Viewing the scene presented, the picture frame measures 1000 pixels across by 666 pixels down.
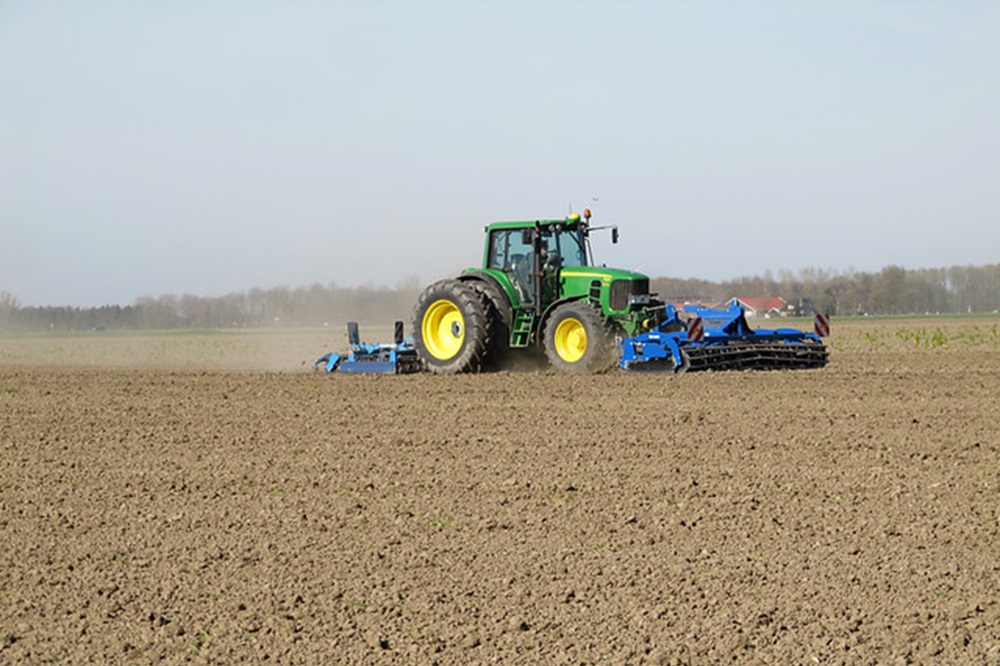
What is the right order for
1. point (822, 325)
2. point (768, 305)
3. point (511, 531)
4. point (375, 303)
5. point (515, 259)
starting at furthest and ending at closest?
point (768, 305) → point (375, 303) → point (822, 325) → point (515, 259) → point (511, 531)

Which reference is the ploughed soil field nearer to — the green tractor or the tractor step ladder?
the green tractor

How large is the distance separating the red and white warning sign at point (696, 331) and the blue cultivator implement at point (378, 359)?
4336 mm

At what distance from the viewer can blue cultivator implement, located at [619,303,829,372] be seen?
52.6ft

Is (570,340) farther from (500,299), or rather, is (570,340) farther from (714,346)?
(714,346)

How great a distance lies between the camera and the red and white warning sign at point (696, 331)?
16.3m

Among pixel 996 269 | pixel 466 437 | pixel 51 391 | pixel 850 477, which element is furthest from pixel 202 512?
pixel 996 269

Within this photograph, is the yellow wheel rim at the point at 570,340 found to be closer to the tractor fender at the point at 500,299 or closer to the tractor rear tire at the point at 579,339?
the tractor rear tire at the point at 579,339

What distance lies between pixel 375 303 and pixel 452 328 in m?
11.9

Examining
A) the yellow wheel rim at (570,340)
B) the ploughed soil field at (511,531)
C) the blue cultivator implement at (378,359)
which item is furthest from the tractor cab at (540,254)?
the ploughed soil field at (511,531)

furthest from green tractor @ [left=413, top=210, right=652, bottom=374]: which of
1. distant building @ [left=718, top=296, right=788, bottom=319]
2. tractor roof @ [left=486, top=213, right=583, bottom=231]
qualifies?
distant building @ [left=718, top=296, right=788, bottom=319]

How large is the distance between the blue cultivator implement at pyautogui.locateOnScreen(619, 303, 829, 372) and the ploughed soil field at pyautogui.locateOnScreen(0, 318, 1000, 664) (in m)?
2.23

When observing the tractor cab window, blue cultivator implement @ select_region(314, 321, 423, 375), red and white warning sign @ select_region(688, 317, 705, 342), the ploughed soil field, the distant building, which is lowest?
the ploughed soil field

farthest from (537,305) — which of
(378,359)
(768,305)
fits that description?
(768,305)

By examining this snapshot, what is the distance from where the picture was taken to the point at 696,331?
53.6 ft
